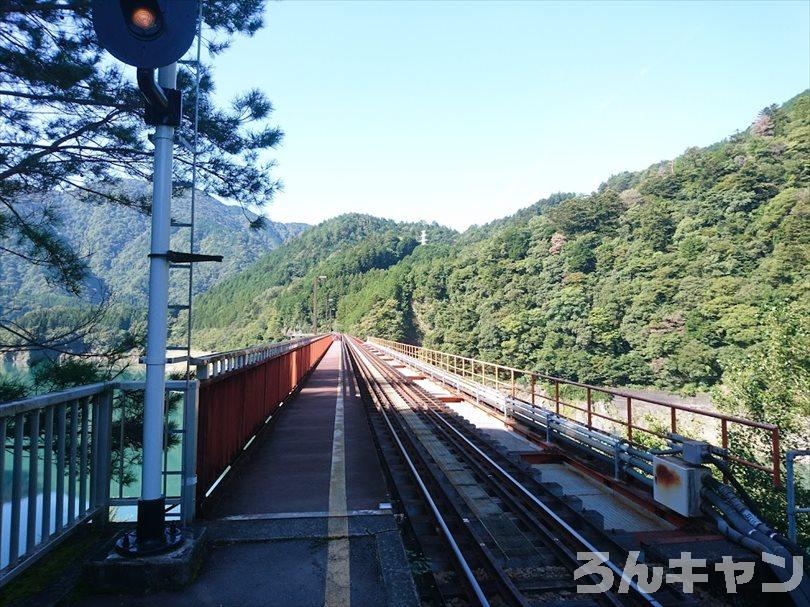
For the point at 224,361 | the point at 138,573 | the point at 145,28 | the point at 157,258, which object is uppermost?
the point at 145,28

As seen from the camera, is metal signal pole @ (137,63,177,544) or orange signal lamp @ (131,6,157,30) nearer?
orange signal lamp @ (131,6,157,30)

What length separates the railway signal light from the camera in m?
3.28

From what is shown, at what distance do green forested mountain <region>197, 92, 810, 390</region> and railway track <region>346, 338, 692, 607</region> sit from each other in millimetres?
37153

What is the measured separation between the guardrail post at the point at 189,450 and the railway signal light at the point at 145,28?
2.44 metres

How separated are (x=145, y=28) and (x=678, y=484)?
6.15 meters

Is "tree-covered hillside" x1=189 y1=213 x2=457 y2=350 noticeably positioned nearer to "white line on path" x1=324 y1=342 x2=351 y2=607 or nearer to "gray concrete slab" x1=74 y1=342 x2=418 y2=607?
"gray concrete slab" x1=74 y1=342 x2=418 y2=607

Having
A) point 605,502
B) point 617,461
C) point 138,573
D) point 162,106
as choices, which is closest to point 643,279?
point 617,461

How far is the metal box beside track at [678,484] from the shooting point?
5199 millimetres

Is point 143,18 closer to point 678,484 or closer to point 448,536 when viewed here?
point 448,536

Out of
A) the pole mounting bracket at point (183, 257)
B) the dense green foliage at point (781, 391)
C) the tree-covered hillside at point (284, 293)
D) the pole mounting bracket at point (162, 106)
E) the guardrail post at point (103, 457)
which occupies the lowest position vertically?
the dense green foliage at point (781, 391)

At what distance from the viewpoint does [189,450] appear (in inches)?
168

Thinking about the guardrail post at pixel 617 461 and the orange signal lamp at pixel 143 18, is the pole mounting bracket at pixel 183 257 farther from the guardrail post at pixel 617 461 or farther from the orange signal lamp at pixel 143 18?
the guardrail post at pixel 617 461

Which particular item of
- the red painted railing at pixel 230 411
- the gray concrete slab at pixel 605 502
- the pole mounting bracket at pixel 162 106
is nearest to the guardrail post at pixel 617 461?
the gray concrete slab at pixel 605 502

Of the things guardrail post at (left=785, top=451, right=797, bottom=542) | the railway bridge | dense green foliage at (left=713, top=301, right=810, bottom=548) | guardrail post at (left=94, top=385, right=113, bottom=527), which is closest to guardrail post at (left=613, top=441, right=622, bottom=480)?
the railway bridge
